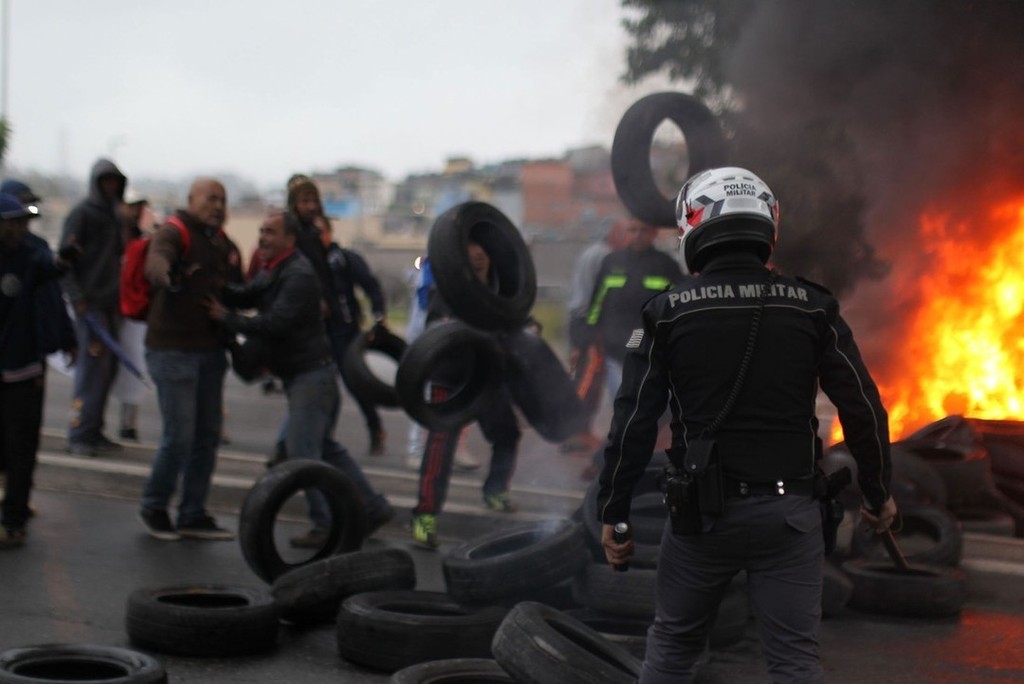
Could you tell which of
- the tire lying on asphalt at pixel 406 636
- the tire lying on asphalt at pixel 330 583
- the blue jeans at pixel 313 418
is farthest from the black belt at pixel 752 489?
the blue jeans at pixel 313 418

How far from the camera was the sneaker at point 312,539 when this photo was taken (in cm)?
750

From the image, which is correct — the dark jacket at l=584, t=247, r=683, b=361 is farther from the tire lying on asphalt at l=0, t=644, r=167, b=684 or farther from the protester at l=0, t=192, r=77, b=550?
the tire lying on asphalt at l=0, t=644, r=167, b=684

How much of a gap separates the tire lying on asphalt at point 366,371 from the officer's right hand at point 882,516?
544 centimetres

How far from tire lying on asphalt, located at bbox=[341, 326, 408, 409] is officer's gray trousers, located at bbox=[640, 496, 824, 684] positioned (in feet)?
18.1

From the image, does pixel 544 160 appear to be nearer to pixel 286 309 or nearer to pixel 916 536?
pixel 286 309

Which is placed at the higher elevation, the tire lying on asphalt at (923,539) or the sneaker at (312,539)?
the tire lying on asphalt at (923,539)

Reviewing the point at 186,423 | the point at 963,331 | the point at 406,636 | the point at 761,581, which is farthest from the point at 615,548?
the point at 963,331

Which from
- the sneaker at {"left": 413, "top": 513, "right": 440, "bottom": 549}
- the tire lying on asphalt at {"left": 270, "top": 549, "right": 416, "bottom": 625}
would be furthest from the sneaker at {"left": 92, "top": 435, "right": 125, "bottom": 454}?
the tire lying on asphalt at {"left": 270, "top": 549, "right": 416, "bottom": 625}

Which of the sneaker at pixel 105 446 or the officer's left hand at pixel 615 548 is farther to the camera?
the sneaker at pixel 105 446

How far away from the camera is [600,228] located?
39.5ft

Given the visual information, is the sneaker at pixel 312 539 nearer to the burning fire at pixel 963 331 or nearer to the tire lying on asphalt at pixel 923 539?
the tire lying on asphalt at pixel 923 539

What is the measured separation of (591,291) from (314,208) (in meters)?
2.52

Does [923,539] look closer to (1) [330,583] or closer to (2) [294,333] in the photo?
(1) [330,583]

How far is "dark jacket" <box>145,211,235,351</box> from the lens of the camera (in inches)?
291
